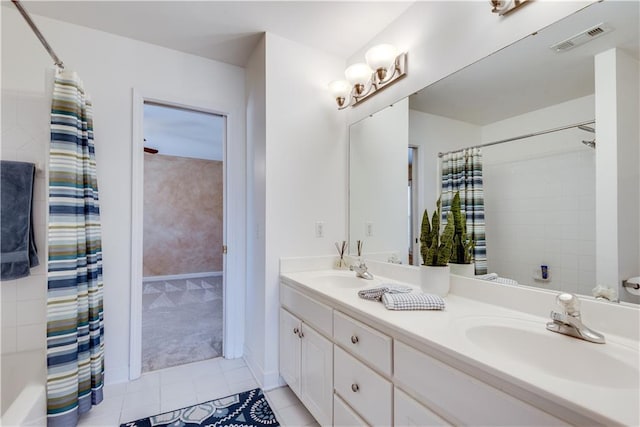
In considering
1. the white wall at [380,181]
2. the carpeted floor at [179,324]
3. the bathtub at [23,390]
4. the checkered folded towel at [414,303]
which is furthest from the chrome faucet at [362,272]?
the bathtub at [23,390]

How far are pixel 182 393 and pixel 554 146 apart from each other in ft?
8.21

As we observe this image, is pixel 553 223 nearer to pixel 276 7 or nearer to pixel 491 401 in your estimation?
pixel 491 401

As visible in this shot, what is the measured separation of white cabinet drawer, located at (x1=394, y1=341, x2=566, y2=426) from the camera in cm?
69

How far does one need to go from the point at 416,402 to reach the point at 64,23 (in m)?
2.98

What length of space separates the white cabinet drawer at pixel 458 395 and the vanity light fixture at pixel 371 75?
1.59 meters

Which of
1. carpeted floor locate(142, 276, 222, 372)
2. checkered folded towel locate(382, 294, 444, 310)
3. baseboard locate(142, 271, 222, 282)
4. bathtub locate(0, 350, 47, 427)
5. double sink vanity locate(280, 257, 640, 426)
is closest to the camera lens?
double sink vanity locate(280, 257, 640, 426)

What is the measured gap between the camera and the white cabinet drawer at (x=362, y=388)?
1075 millimetres

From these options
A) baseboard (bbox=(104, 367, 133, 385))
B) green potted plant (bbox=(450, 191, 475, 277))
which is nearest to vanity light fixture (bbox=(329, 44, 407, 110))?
green potted plant (bbox=(450, 191, 475, 277))

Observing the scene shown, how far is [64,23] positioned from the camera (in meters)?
1.96

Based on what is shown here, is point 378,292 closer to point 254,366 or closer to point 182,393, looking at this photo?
point 254,366

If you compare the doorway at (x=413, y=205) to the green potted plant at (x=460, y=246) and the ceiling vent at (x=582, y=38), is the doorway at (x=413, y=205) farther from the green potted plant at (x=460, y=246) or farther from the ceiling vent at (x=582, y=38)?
the ceiling vent at (x=582, y=38)

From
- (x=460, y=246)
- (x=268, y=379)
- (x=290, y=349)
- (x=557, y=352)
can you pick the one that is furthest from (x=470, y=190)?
(x=268, y=379)

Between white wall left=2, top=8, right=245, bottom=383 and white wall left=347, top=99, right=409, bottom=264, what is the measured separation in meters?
1.35

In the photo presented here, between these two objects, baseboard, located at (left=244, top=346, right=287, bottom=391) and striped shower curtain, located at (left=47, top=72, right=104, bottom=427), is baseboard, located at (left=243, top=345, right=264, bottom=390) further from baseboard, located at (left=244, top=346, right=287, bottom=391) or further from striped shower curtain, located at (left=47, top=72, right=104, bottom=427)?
striped shower curtain, located at (left=47, top=72, right=104, bottom=427)
